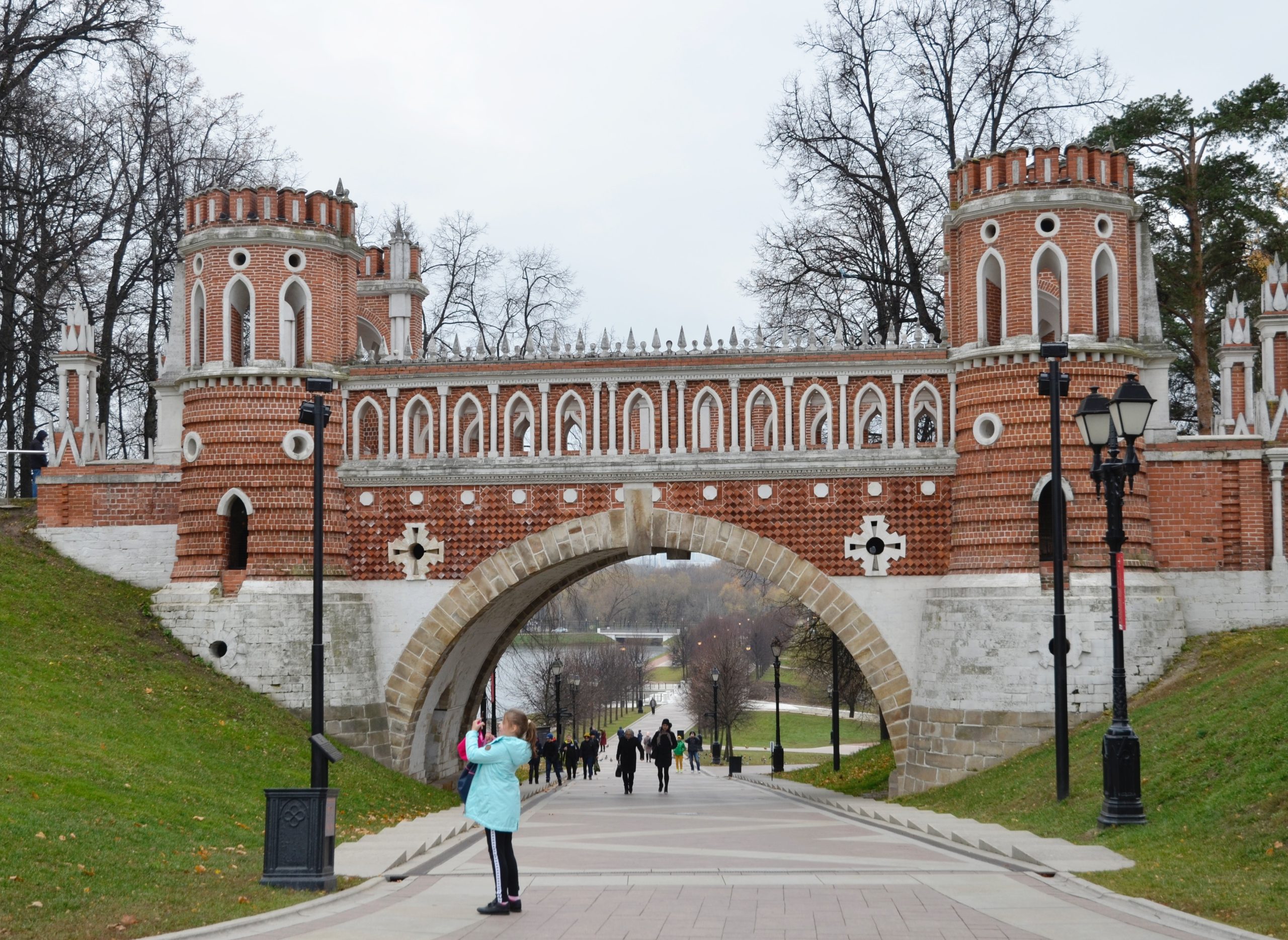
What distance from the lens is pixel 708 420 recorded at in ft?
70.1

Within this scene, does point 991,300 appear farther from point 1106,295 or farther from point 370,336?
point 370,336

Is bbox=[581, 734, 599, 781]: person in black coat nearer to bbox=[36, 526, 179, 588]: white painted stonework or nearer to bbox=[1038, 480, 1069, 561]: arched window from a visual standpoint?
bbox=[36, 526, 179, 588]: white painted stonework

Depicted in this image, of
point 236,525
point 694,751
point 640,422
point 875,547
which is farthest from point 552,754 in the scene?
point 694,751

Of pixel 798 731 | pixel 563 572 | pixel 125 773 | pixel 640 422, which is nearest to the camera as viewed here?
pixel 125 773

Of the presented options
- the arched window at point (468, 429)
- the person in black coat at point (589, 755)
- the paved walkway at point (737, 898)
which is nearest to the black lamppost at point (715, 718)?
the person in black coat at point (589, 755)

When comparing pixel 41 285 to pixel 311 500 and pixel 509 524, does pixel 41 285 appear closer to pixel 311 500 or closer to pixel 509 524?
pixel 311 500

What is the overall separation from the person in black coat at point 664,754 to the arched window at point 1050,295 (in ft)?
30.8

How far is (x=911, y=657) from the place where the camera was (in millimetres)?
20125

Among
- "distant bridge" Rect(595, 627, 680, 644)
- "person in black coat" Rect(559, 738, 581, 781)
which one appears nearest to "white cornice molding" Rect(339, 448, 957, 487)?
"person in black coat" Rect(559, 738, 581, 781)

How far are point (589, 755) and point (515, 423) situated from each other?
500 inches

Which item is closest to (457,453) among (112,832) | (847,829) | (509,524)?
(509,524)

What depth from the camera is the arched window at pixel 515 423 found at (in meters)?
21.5

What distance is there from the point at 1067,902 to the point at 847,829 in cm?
606

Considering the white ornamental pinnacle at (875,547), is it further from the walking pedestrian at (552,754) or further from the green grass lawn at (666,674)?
the green grass lawn at (666,674)
